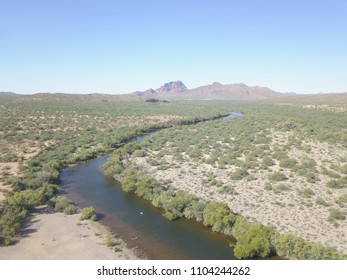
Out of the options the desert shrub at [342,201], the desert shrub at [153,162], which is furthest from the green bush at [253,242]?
the desert shrub at [153,162]

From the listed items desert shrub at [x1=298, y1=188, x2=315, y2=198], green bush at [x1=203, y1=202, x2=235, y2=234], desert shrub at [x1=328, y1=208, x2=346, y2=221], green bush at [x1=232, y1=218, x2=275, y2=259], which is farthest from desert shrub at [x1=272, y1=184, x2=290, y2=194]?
green bush at [x1=232, y1=218, x2=275, y2=259]

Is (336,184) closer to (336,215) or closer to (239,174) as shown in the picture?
(336,215)

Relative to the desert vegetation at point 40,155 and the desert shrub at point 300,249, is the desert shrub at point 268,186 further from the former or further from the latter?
the desert vegetation at point 40,155

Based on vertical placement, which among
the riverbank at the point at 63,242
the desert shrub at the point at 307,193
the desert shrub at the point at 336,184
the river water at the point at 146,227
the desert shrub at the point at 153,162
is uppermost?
the desert shrub at the point at 153,162

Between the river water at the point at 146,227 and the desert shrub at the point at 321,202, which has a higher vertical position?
the desert shrub at the point at 321,202

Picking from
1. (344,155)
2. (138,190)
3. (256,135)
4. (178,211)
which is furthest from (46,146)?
(344,155)

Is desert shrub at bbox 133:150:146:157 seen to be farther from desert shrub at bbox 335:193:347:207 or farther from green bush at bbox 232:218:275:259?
desert shrub at bbox 335:193:347:207

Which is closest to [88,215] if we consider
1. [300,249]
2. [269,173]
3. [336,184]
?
[300,249]
